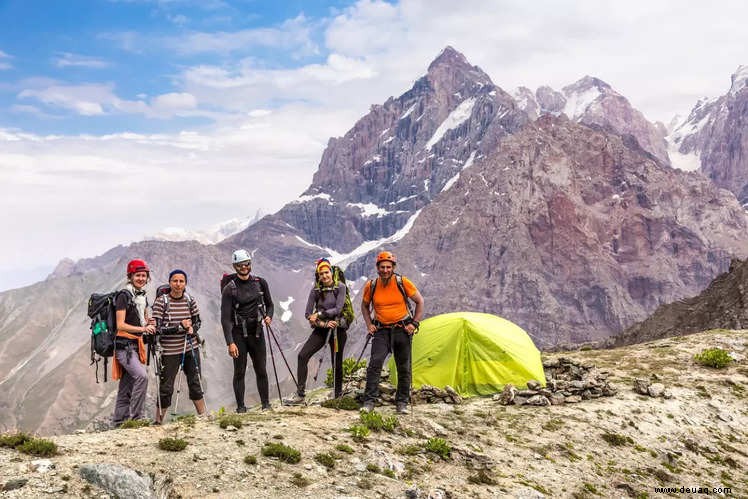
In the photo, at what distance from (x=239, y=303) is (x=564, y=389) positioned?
1067 cm

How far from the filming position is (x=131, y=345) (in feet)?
45.2

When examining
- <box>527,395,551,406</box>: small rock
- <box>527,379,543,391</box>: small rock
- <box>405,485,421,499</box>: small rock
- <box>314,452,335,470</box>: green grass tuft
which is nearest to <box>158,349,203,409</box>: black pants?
<box>314,452,335,470</box>: green grass tuft

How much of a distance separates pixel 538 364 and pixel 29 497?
613 inches

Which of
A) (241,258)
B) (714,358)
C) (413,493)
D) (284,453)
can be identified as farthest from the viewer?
(714,358)

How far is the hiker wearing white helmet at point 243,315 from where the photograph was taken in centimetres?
1472

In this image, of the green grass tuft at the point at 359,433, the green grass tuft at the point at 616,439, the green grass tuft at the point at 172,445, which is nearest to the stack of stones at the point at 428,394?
the green grass tuft at the point at 359,433

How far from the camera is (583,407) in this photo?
1656cm

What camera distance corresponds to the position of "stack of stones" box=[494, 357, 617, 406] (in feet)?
54.6

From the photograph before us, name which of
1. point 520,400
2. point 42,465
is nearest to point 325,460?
point 42,465

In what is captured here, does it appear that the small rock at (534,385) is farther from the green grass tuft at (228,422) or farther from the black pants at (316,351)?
the green grass tuft at (228,422)

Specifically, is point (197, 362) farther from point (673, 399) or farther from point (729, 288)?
point (729, 288)

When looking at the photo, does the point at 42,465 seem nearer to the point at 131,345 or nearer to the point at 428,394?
the point at 131,345

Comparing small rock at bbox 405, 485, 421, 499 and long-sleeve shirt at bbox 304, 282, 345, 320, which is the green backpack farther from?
small rock at bbox 405, 485, 421, 499

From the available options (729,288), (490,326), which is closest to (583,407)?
(490,326)
